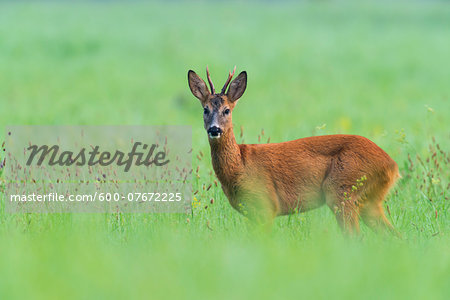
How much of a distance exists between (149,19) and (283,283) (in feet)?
93.1

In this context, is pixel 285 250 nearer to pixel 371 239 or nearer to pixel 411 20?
pixel 371 239

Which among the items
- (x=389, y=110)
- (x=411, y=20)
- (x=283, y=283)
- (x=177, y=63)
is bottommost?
(x=283, y=283)

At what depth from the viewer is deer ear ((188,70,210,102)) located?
5.50m

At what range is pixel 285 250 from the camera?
4.34m

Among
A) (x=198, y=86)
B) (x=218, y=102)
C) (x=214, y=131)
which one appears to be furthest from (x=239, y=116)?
(x=214, y=131)

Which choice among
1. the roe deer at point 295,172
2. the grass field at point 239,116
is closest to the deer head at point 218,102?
the roe deer at point 295,172

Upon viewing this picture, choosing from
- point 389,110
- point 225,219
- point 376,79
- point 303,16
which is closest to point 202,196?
point 225,219

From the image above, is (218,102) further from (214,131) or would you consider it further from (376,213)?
(376,213)

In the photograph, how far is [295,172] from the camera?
5.53m

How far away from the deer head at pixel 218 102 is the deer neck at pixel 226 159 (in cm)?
8

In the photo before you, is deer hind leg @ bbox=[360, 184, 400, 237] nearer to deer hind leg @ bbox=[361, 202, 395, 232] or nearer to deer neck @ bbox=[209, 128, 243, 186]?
deer hind leg @ bbox=[361, 202, 395, 232]

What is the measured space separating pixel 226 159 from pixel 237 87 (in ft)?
1.86

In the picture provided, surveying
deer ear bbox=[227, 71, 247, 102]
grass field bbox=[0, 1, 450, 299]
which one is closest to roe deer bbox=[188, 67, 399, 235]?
deer ear bbox=[227, 71, 247, 102]

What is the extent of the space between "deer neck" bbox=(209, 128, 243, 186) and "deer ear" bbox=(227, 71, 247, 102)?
27 centimetres
